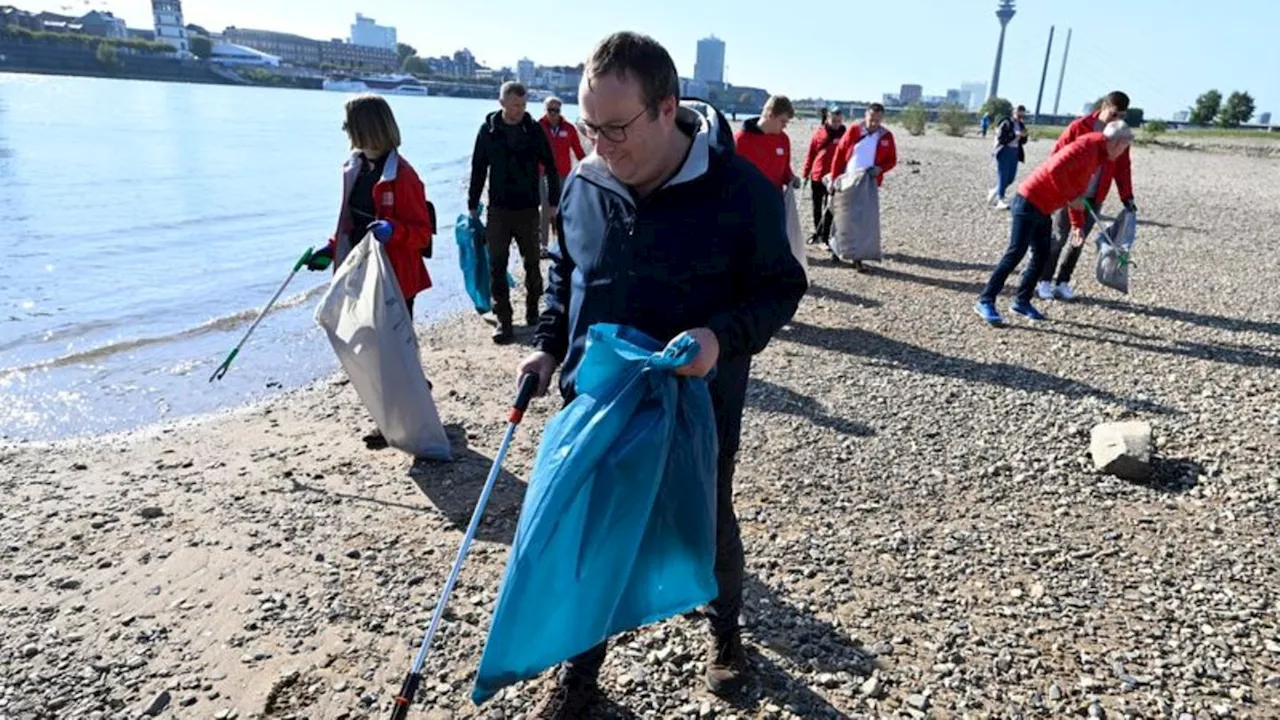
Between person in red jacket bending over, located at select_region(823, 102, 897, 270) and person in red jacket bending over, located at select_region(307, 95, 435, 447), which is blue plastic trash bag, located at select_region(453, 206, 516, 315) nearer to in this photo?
person in red jacket bending over, located at select_region(307, 95, 435, 447)

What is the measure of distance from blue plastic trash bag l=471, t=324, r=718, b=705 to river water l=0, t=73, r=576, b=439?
5.28 meters

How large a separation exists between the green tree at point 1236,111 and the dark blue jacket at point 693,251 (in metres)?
81.5

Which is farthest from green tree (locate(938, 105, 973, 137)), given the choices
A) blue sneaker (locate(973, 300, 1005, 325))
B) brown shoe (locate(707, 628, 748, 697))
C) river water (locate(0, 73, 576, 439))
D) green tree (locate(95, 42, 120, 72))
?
green tree (locate(95, 42, 120, 72))

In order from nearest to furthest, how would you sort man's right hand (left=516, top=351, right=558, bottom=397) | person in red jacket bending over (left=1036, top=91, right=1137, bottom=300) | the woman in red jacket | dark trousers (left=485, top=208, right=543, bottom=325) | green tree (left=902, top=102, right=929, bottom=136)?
man's right hand (left=516, top=351, right=558, bottom=397) → the woman in red jacket → dark trousers (left=485, top=208, right=543, bottom=325) → person in red jacket bending over (left=1036, top=91, right=1137, bottom=300) → green tree (left=902, top=102, right=929, bottom=136)

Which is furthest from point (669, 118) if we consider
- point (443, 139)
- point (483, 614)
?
point (443, 139)

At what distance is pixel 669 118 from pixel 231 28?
681 feet

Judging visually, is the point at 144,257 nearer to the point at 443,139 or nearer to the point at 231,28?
the point at 443,139

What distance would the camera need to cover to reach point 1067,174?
23.4ft

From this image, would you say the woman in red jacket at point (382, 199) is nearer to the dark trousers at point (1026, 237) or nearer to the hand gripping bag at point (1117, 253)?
the dark trousers at point (1026, 237)

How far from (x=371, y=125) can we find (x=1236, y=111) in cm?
8136

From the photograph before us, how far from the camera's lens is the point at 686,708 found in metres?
2.86

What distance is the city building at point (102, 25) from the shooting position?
13462 cm

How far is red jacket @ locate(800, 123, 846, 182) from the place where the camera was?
35.0 feet

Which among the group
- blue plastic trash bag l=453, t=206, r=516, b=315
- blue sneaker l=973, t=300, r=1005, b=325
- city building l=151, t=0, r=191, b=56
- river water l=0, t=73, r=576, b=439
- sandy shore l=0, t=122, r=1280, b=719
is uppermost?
city building l=151, t=0, r=191, b=56
